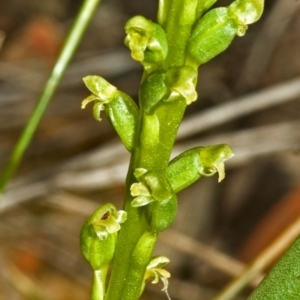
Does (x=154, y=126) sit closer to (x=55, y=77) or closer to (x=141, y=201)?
(x=141, y=201)

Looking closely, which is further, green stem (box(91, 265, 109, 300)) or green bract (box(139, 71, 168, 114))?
green stem (box(91, 265, 109, 300))

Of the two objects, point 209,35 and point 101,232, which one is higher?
point 209,35

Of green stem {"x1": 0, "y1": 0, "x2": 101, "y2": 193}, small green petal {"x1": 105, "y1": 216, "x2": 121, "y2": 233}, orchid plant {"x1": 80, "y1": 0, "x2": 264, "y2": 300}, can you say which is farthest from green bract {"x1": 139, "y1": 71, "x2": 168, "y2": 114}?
green stem {"x1": 0, "y1": 0, "x2": 101, "y2": 193}

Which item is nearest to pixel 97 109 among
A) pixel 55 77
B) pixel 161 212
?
pixel 161 212

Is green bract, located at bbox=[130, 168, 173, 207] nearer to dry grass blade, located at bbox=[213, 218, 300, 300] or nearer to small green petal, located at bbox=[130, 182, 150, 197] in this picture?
small green petal, located at bbox=[130, 182, 150, 197]

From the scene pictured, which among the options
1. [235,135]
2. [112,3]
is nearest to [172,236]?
[235,135]

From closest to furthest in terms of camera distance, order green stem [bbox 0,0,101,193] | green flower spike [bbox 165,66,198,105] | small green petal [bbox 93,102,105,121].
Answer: green flower spike [bbox 165,66,198,105], small green petal [bbox 93,102,105,121], green stem [bbox 0,0,101,193]
